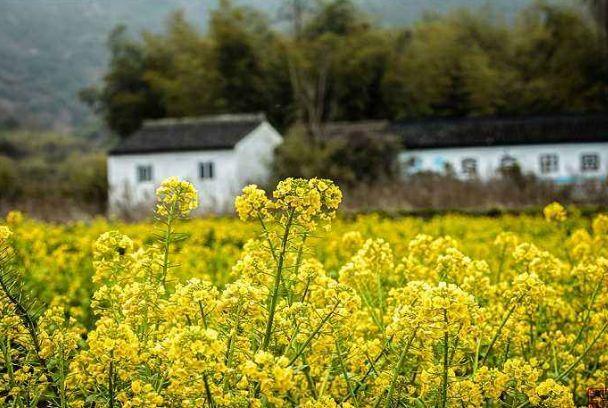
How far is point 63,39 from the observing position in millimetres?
77500

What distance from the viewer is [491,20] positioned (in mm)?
43812

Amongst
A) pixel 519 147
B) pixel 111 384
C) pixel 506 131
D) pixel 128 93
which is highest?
pixel 128 93

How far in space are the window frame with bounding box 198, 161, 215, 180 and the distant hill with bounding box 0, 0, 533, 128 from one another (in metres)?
38.1

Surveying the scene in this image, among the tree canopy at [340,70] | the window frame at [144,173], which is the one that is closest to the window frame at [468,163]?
the tree canopy at [340,70]

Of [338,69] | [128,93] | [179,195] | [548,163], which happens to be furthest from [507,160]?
[179,195]

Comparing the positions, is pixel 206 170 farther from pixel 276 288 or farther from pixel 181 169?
pixel 276 288

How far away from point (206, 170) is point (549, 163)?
11.4 metres

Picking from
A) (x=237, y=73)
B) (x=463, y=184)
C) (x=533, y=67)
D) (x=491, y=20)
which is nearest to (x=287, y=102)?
(x=237, y=73)

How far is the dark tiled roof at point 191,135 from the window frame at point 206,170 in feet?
1.68

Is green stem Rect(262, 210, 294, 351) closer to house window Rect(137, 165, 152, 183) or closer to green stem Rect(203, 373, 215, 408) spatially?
green stem Rect(203, 373, 215, 408)

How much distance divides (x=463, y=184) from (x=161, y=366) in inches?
600

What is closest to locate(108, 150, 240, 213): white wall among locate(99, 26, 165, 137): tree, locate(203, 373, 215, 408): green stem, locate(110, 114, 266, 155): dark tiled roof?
locate(110, 114, 266, 155): dark tiled roof

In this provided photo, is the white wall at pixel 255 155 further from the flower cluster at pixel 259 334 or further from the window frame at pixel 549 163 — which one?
the flower cluster at pixel 259 334

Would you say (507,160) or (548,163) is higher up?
(507,160)
